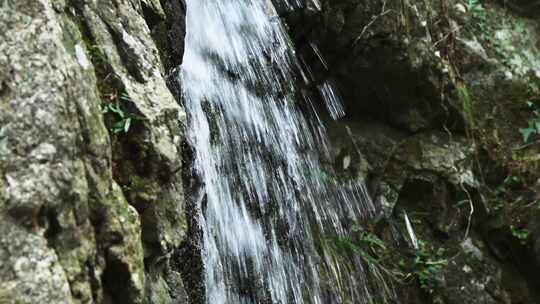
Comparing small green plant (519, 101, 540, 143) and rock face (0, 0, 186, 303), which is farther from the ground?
small green plant (519, 101, 540, 143)

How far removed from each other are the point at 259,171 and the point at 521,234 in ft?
6.60

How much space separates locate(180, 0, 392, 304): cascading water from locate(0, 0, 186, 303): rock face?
2.90 ft

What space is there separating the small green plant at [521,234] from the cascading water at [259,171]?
3.58 ft

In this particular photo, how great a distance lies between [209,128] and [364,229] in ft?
4.48

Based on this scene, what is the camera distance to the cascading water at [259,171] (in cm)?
359

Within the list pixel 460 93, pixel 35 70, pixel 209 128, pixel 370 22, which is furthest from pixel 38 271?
pixel 460 93

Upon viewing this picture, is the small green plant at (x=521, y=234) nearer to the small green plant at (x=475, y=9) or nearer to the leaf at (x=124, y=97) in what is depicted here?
the small green plant at (x=475, y=9)

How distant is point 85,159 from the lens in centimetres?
191

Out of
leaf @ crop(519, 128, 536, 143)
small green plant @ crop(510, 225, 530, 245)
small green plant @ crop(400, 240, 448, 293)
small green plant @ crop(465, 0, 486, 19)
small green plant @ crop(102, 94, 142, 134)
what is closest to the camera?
small green plant @ crop(102, 94, 142, 134)

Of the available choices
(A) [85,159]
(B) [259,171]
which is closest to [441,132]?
(B) [259,171]

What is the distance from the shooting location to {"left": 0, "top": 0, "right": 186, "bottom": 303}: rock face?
1.68 meters

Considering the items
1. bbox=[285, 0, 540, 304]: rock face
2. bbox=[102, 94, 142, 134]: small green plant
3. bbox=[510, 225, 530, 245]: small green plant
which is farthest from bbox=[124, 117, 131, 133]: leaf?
bbox=[510, 225, 530, 245]: small green plant

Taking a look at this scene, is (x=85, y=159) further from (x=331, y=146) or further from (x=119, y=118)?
(x=331, y=146)

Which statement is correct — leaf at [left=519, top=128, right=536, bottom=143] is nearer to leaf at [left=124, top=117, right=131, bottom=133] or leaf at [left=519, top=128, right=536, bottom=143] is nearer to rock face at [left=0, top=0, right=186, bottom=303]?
rock face at [left=0, top=0, right=186, bottom=303]
